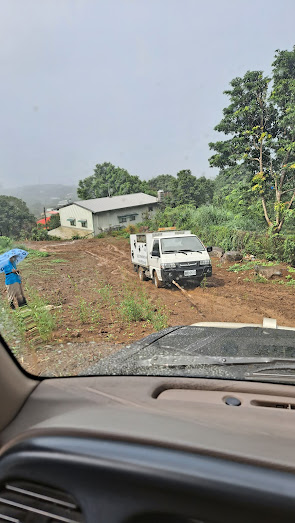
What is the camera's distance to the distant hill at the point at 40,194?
1970 millimetres

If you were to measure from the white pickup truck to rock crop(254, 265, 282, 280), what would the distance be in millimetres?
694

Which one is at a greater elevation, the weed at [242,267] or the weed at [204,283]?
the weed at [242,267]

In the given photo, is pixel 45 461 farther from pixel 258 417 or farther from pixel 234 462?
pixel 258 417

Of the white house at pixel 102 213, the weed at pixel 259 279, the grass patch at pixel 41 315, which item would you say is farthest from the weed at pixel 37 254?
the weed at pixel 259 279

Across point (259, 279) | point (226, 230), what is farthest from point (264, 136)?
point (259, 279)

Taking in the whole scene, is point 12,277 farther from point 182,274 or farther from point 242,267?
point 242,267

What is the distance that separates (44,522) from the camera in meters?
0.91

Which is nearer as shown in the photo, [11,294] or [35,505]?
[35,505]

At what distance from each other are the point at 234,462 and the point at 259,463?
0.06m

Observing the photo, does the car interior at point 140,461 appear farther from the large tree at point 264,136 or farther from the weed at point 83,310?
the large tree at point 264,136

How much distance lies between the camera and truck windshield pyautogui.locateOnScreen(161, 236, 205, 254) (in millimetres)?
3701

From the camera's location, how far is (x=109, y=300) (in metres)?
3.02

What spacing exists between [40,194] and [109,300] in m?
1.24

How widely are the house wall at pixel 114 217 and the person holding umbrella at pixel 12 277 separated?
4.56 ft
